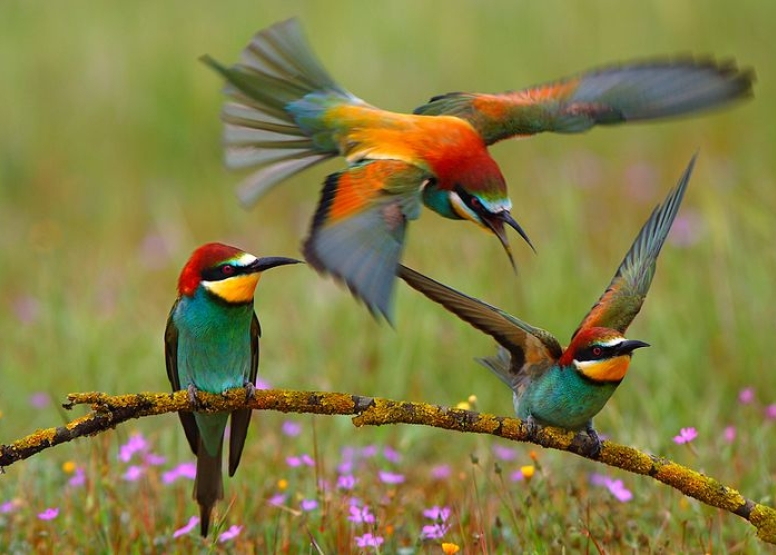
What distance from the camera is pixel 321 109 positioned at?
2850mm

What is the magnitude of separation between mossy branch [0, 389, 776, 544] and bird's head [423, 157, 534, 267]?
352 millimetres

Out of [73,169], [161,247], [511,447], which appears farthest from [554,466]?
[73,169]

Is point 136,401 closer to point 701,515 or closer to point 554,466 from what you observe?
point 701,515

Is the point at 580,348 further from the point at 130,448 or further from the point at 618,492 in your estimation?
the point at 130,448

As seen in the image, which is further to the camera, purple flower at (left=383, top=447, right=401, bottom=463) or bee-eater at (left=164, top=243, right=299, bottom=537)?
purple flower at (left=383, top=447, right=401, bottom=463)

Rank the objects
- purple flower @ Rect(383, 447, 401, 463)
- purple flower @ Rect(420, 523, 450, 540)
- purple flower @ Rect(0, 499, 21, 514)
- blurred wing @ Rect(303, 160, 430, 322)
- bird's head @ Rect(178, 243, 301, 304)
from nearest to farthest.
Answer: blurred wing @ Rect(303, 160, 430, 322) → bird's head @ Rect(178, 243, 301, 304) → purple flower @ Rect(420, 523, 450, 540) → purple flower @ Rect(0, 499, 21, 514) → purple flower @ Rect(383, 447, 401, 463)

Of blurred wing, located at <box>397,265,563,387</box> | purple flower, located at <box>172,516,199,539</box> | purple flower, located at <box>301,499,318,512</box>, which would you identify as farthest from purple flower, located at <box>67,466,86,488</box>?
blurred wing, located at <box>397,265,563,387</box>

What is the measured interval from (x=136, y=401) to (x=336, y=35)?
624 centimetres

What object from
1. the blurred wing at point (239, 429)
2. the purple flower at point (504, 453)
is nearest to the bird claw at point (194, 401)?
the blurred wing at point (239, 429)

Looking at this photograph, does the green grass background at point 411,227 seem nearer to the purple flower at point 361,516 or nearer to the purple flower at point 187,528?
the purple flower at point 187,528

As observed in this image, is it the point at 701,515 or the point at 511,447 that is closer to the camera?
the point at 701,515

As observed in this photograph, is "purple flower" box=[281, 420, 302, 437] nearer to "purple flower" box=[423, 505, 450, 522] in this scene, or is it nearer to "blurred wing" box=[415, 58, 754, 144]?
"purple flower" box=[423, 505, 450, 522]

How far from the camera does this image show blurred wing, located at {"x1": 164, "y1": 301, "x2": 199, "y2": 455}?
9.70 feet

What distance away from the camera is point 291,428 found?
390cm
